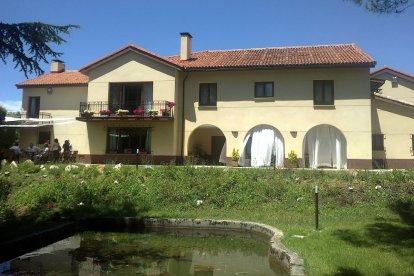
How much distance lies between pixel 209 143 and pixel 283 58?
26.3 feet

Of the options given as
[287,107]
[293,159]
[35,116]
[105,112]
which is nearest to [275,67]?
[287,107]

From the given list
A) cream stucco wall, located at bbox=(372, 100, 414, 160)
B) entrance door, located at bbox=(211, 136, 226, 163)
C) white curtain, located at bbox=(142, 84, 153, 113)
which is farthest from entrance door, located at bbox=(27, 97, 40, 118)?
cream stucco wall, located at bbox=(372, 100, 414, 160)

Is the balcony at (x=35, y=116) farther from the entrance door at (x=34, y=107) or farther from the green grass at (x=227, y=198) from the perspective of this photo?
the green grass at (x=227, y=198)

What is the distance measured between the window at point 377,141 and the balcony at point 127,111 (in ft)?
42.8

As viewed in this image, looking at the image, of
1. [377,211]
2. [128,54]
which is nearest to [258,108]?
[128,54]

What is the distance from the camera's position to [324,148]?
24547 millimetres

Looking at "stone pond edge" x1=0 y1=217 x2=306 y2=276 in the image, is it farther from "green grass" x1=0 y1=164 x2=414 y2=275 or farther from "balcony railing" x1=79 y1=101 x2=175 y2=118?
"balcony railing" x1=79 y1=101 x2=175 y2=118

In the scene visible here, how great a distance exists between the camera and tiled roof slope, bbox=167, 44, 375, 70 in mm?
23812

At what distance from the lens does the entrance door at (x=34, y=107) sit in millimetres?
32250

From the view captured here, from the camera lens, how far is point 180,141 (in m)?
26.6

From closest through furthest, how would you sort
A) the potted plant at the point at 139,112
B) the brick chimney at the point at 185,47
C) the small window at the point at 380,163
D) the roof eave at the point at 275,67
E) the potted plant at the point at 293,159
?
the roof eave at the point at 275,67, the potted plant at the point at 293,159, the small window at the point at 380,163, the potted plant at the point at 139,112, the brick chimney at the point at 185,47

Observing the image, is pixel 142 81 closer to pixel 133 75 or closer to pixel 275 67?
pixel 133 75

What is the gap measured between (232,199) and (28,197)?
26.3ft

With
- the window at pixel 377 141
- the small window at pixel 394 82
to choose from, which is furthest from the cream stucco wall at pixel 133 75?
the small window at pixel 394 82
